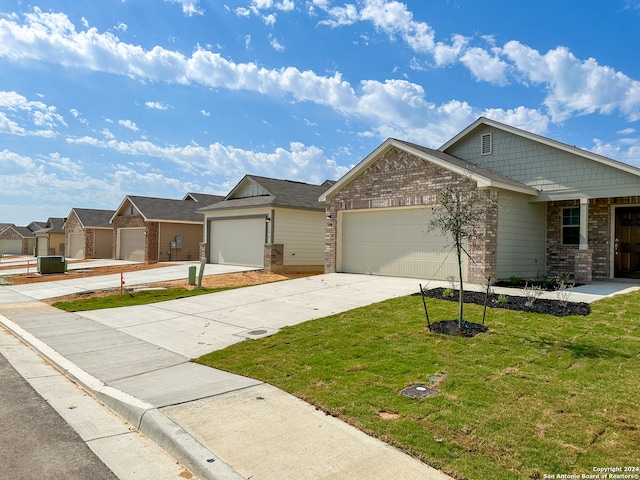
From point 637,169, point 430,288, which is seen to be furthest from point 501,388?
point 637,169

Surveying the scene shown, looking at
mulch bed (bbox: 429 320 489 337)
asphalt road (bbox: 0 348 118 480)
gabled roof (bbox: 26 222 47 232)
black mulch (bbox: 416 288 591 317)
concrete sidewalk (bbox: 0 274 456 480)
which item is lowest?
asphalt road (bbox: 0 348 118 480)

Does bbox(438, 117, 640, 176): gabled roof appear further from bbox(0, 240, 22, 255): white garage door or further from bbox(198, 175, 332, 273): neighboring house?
bbox(0, 240, 22, 255): white garage door

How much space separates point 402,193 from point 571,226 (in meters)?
6.16

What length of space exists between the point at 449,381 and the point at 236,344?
13.2 ft

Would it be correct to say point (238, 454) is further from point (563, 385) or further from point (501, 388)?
point (563, 385)

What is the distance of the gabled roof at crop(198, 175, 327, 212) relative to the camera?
70.6ft

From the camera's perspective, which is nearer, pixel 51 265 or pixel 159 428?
pixel 159 428

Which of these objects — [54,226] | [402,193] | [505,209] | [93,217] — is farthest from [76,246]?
[505,209]

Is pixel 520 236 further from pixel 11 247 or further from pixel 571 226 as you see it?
pixel 11 247

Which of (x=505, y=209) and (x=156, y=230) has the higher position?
(x=505, y=209)

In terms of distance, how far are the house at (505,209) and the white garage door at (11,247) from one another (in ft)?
211

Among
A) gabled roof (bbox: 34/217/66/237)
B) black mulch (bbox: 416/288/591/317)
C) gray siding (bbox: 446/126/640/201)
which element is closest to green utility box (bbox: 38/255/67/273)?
gray siding (bbox: 446/126/640/201)

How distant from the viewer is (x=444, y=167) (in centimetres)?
1424

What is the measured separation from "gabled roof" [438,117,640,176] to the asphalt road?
1495 cm
